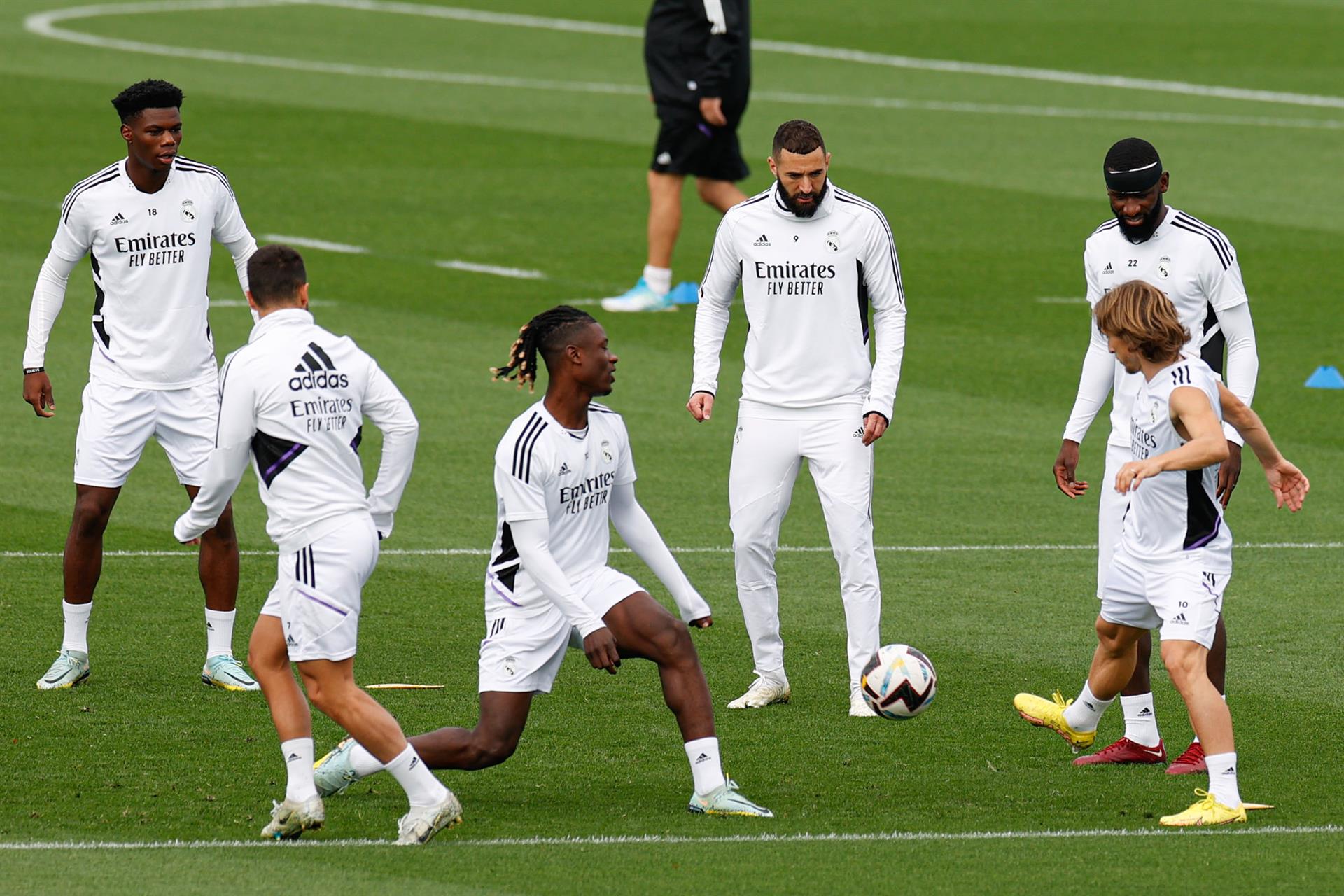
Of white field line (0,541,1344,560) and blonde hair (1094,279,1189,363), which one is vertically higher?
blonde hair (1094,279,1189,363)

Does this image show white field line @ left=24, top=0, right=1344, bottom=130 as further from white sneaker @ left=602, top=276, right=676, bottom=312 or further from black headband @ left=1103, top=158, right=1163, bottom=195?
black headband @ left=1103, top=158, right=1163, bottom=195

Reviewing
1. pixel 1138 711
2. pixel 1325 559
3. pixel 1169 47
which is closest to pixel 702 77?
pixel 1325 559

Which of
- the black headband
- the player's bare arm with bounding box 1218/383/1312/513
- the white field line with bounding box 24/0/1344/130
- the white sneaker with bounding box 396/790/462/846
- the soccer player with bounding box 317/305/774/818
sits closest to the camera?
the white sneaker with bounding box 396/790/462/846

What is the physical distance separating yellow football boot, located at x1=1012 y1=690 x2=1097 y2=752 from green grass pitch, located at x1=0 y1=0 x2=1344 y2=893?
0.43 ft

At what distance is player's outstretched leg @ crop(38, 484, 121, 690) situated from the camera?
991cm

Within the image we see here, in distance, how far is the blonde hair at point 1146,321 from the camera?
7949 mm

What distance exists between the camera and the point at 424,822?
764cm

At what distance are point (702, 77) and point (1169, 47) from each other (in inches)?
891

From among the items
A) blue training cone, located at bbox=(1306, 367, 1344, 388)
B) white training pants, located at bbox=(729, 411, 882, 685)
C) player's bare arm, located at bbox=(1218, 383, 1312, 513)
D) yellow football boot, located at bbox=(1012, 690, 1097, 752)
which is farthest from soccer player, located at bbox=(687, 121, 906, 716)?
blue training cone, located at bbox=(1306, 367, 1344, 388)

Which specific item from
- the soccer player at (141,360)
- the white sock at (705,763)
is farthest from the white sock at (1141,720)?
the soccer player at (141,360)

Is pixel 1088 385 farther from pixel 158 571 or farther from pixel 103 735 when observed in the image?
pixel 158 571

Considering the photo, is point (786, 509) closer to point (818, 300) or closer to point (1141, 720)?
point (818, 300)

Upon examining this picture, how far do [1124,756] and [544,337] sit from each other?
2.80 meters

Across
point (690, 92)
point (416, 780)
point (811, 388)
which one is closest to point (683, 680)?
point (416, 780)
